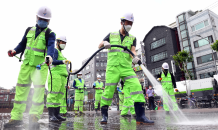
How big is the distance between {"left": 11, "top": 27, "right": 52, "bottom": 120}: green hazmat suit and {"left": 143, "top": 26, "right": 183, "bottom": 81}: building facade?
3161 cm

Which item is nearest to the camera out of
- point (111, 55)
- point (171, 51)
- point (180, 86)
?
point (111, 55)

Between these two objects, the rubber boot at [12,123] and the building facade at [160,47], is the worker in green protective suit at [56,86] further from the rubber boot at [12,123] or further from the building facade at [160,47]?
the building facade at [160,47]

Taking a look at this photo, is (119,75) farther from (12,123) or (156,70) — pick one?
(156,70)

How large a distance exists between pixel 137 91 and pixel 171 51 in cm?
3259

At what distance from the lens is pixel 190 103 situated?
15648mm

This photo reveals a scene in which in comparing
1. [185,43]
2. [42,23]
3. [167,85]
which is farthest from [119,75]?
[185,43]

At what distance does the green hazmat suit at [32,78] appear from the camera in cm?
334

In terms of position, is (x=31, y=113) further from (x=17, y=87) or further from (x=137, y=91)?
(x=137, y=91)

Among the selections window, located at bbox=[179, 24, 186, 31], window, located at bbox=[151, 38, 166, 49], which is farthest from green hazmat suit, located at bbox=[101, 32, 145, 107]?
window, located at bbox=[151, 38, 166, 49]

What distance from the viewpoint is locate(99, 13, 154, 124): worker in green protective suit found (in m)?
3.46

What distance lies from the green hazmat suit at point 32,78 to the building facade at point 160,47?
31.6m

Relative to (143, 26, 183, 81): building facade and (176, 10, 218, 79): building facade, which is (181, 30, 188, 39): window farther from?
(143, 26, 183, 81): building facade

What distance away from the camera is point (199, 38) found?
101 ft

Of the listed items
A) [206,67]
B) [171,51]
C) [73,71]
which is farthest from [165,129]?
[171,51]
